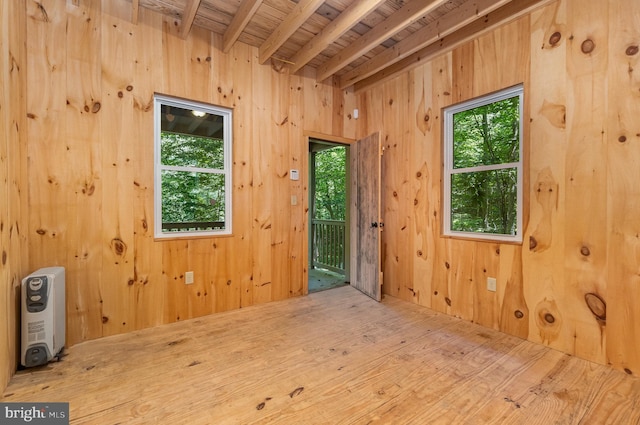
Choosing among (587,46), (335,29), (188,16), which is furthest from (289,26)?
(587,46)

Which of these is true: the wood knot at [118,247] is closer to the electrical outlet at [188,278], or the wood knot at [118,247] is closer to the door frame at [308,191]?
the electrical outlet at [188,278]

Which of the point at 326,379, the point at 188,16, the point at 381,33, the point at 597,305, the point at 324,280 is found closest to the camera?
the point at 326,379

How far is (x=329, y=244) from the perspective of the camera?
5094 millimetres

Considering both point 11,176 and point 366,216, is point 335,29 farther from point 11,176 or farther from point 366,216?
point 11,176

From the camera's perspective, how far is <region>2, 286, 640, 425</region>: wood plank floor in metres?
1.48

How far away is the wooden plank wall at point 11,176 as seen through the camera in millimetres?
1626

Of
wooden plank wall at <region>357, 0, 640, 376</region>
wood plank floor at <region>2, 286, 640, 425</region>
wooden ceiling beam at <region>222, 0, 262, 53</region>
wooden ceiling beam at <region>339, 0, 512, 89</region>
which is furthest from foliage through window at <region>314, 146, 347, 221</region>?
wood plank floor at <region>2, 286, 640, 425</region>

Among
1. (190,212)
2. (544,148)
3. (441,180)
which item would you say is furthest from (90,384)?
(544,148)

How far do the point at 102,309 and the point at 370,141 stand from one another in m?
3.20

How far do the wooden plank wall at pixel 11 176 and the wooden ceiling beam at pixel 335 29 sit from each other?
7.37 ft

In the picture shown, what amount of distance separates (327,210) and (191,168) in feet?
9.50

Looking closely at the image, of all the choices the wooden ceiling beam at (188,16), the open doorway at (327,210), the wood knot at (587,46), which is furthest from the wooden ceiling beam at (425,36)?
the wooden ceiling beam at (188,16)

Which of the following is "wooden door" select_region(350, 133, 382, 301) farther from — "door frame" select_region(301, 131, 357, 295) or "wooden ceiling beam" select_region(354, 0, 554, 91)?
"wooden ceiling beam" select_region(354, 0, 554, 91)

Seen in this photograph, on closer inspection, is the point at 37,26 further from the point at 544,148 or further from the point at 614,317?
the point at 614,317
